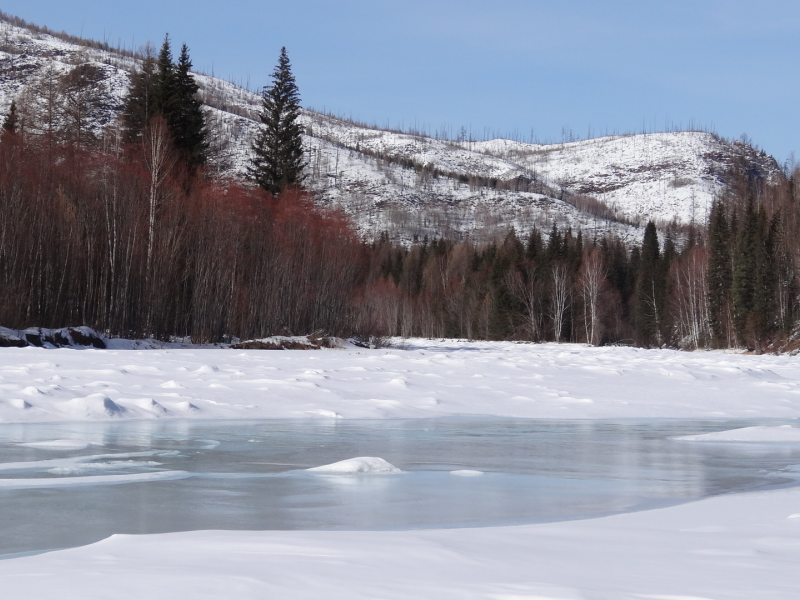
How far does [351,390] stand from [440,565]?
30.3ft

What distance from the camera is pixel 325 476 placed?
6086 millimetres

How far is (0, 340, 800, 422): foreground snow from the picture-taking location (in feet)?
33.3

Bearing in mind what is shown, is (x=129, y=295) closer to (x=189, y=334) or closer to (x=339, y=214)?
(x=189, y=334)

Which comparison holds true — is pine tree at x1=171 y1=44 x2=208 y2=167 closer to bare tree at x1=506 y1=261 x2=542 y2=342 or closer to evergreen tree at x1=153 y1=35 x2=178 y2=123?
evergreen tree at x1=153 y1=35 x2=178 y2=123

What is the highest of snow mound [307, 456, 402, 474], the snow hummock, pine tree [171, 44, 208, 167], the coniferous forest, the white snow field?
pine tree [171, 44, 208, 167]

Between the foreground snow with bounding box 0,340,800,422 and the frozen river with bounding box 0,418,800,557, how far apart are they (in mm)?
945

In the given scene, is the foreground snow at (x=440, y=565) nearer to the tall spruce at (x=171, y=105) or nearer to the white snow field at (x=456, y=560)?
the white snow field at (x=456, y=560)

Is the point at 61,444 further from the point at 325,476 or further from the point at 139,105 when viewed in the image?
the point at 139,105

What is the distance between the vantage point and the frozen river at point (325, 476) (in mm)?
4594

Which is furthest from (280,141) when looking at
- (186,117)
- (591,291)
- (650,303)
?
(650,303)

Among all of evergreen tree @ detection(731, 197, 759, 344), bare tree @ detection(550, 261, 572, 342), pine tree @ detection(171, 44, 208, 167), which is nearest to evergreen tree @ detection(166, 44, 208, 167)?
pine tree @ detection(171, 44, 208, 167)

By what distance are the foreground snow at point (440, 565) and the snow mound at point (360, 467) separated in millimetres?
2101

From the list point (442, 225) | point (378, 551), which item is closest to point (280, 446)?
point (378, 551)

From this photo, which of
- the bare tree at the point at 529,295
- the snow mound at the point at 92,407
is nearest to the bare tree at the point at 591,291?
the bare tree at the point at 529,295
